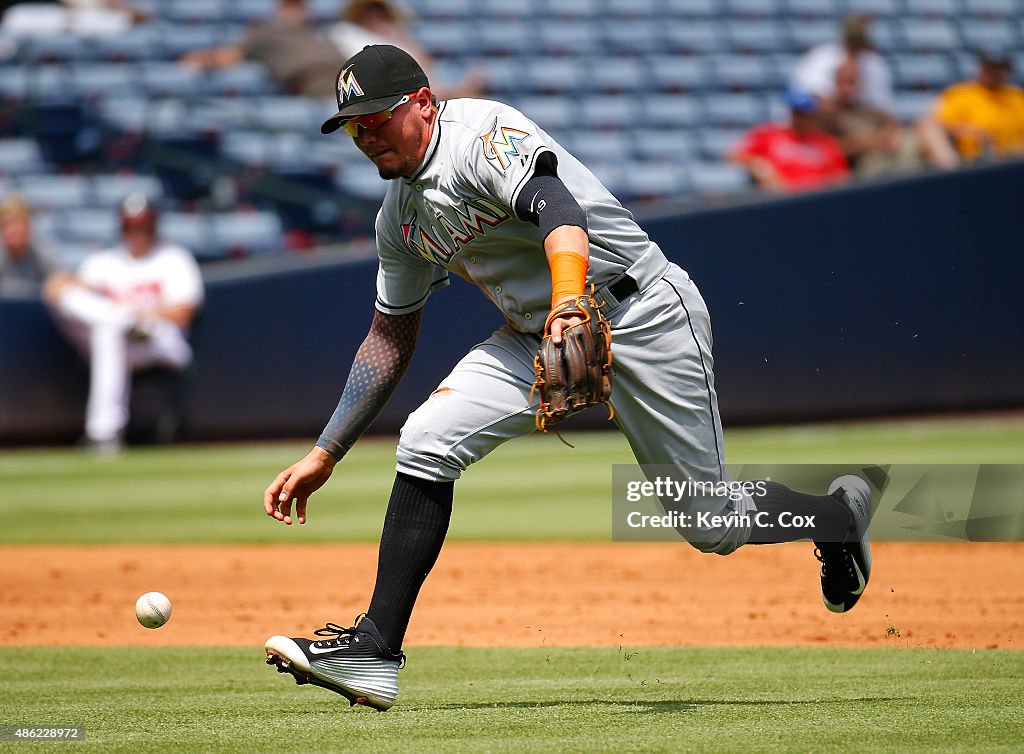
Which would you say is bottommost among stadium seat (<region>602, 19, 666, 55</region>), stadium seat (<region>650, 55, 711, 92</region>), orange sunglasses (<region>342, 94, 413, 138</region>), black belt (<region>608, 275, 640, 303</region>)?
black belt (<region>608, 275, 640, 303</region>)

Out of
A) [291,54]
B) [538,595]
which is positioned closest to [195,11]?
[291,54]

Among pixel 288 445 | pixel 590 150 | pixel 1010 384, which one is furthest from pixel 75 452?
pixel 1010 384

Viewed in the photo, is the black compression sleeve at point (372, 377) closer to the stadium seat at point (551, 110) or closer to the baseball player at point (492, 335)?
the baseball player at point (492, 335)

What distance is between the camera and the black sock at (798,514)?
12.5 ft

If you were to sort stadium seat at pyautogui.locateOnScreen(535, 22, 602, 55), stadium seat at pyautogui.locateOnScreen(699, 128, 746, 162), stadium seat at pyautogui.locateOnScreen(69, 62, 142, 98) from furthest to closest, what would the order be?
1. stadium seat at pyautogui.locateOnScreen(535, 22, 602, 55)
2. stadium seat at pyautogui.locateOnScreen(699, 128, 746, 162)
3. stadium seat at pyautogui.locateOnScreen(69, 62, 142, 98)

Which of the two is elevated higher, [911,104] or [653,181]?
[911,104]

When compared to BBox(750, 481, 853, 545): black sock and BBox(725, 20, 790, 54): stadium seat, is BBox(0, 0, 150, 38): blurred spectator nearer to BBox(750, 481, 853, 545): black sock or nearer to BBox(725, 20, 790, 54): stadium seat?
BBox(725, 20, 790, 54): stadium seat

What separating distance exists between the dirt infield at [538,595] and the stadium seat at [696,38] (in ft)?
32.1

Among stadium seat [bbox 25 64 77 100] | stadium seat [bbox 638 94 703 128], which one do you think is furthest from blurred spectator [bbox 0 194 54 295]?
stadium seat [bbox 638 94 703 128]

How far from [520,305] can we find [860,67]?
9.71 metres

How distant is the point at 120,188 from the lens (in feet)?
40.6

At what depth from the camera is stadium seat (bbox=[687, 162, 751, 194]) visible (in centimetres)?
1369

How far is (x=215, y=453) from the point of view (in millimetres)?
10664

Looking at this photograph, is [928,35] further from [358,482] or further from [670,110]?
[358,482]
